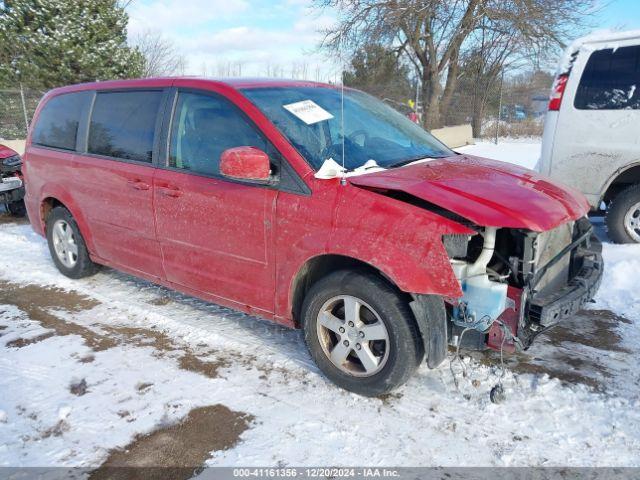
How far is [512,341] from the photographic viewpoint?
8.92 ft

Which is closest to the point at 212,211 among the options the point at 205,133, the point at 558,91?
the point at 205,133

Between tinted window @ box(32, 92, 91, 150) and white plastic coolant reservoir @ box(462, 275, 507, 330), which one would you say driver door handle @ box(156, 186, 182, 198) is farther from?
white plastic coolant reservoir @ box(462, 275, 507, 330)

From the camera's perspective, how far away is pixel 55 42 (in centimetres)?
1491

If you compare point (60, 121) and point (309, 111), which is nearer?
point (309, 111)

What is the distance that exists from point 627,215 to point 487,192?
12.3 ft

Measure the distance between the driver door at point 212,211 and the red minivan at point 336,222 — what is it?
0.4 inches

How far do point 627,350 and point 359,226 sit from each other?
228cm

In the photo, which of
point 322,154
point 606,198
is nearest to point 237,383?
point 322,154

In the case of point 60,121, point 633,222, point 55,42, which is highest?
point 55,42

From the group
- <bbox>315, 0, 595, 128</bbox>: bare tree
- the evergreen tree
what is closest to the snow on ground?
<bbox>315, 0, 595, 128</bbox>: bare tree

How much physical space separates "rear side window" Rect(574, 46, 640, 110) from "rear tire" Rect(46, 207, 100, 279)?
544 centimetres

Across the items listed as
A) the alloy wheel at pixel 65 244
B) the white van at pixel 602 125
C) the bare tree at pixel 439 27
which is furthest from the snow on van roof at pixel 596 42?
the bare tree at pixel 439 27

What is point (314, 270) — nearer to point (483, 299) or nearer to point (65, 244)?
point (483, 299)

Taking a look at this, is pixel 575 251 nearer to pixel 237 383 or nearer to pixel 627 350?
pixel 627 350
